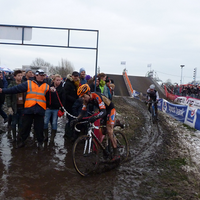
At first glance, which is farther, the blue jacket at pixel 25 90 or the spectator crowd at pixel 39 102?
the spectator crowd at pixel 39 102

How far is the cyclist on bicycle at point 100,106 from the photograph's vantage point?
4.72m

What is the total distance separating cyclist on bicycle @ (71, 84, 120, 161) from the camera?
4723 millimetres

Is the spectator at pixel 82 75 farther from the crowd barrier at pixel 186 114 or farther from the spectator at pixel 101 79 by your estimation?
the crowd barrier at pixel 186 114

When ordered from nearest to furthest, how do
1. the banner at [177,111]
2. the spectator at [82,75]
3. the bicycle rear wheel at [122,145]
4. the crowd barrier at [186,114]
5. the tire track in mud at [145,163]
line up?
the tire track in mud at [145,163] → the bicycle rear wheel at [122,145] → the spectator at [82,75] → the crowd barrier at [186,114] → the banner at [177,111]

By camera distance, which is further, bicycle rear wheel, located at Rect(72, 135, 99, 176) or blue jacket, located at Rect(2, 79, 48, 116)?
blue jacket, located at Rect(2, 79, 48, 116)

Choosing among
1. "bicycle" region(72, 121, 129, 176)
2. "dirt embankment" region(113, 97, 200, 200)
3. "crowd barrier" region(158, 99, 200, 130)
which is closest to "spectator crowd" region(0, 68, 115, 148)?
"bicycle" region(72, 121, 129, 176)

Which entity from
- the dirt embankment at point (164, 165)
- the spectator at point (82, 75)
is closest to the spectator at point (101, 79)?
the spectator at point (82, 75)

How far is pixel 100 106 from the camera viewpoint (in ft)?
16.0

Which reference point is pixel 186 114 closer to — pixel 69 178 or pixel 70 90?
pixel 70 90

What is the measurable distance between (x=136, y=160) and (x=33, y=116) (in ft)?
9.68

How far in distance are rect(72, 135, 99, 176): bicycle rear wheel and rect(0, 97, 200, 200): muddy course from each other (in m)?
0.19

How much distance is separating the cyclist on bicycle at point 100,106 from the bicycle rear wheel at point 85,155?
1.48ft

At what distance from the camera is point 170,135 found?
924 cm

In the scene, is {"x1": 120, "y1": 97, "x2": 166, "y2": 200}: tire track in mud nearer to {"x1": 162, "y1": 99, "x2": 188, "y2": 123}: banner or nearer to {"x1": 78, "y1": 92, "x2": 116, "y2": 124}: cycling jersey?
{"x1": 78, "y1": 92, "x2": 116, "y2": 124}: cycling jersey
